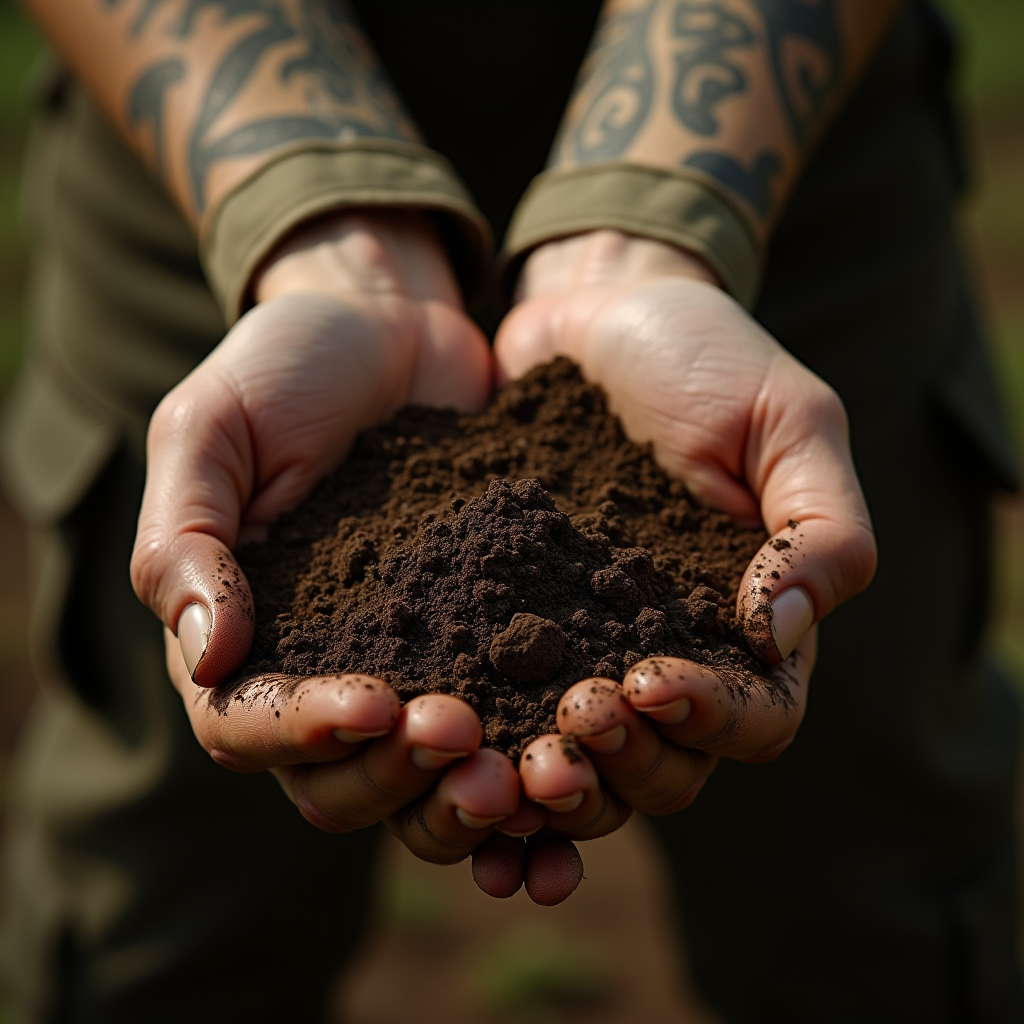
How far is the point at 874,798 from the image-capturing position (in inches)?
79.0

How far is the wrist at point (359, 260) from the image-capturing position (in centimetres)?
168

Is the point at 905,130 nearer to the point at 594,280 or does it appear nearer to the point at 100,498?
the point at 594,280

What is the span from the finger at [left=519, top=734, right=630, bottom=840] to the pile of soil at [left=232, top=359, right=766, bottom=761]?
4 centimetres

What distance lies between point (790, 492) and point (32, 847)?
5.50ft

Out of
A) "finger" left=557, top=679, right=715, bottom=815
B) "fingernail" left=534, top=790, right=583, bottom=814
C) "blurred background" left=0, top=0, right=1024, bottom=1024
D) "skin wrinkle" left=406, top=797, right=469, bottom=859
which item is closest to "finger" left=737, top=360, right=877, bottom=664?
"finger" left=557, top=679, right=715, bottom=815

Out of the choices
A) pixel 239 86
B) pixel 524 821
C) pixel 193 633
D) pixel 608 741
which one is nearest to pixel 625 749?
pixel 608 741

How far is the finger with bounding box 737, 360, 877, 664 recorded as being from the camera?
131cm

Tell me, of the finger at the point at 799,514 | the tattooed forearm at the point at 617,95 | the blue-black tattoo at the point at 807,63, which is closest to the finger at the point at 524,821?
the finger at the point at 799,514

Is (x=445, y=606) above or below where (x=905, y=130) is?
above

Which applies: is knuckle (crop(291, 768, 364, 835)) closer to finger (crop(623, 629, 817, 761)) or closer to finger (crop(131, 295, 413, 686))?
finger (crop(131, 295, 413, 686))

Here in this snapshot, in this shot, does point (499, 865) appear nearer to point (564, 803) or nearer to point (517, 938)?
point (564, 803)

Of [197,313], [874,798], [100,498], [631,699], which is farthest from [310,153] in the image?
[874,798]

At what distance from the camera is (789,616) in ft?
4.30

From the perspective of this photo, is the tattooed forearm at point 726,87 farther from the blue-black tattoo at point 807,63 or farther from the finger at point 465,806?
the finger at point 465,806
